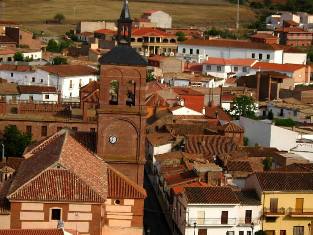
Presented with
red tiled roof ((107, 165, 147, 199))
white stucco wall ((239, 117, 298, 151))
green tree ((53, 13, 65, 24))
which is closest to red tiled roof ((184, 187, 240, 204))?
red tiled roof ((107, 165, 147, 199))

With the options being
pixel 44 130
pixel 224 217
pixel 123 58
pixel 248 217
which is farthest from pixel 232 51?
pixel 123 58

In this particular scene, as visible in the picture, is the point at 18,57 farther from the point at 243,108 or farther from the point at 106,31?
the point at 243,108

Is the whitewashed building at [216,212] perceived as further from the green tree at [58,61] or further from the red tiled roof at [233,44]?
the red tiled roof at [233,44]

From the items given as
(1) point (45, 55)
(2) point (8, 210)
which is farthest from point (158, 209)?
(1) point (45, 55)

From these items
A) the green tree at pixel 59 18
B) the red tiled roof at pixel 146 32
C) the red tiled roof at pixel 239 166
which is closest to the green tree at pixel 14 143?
the red tiled roof at pixel 239 166

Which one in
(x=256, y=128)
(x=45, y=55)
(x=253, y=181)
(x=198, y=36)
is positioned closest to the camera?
(x=253, y=181)

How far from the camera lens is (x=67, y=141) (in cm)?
2667

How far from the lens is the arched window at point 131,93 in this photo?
2873 centimetres

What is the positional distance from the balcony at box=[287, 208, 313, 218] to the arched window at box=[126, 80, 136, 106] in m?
7.29

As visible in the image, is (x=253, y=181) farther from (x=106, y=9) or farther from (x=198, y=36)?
(x=106, y=9)

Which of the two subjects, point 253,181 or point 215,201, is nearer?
point 215,201

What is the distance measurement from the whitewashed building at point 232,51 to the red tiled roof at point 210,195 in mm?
53107

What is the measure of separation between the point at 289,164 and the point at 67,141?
15.0 meters

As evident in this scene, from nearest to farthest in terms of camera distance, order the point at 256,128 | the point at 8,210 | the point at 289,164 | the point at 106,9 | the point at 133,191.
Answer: the point at 8,210
the point at 133,191
the point at 289,164
the point at 256,128
the point at 106,9
